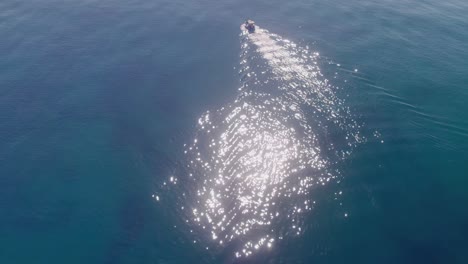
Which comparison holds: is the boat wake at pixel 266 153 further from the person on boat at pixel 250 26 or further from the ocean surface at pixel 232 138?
the person on boat at pixel 250 26

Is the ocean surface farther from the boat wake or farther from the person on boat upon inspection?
the person on boat

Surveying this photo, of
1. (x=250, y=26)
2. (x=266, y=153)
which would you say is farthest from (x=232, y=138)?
(x=250, y=26)

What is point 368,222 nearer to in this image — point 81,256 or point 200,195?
point 200,195

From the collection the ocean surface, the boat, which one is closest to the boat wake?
the ocean surface

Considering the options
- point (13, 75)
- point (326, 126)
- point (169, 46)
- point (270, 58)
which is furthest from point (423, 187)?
point (13, 75)

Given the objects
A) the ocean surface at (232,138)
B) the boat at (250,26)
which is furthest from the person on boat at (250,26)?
the ocean surface at (232,138)

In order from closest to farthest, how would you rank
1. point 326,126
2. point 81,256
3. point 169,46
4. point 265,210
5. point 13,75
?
point 81,256
point 265,210
point 326,126
point 13,75
point 169,46
